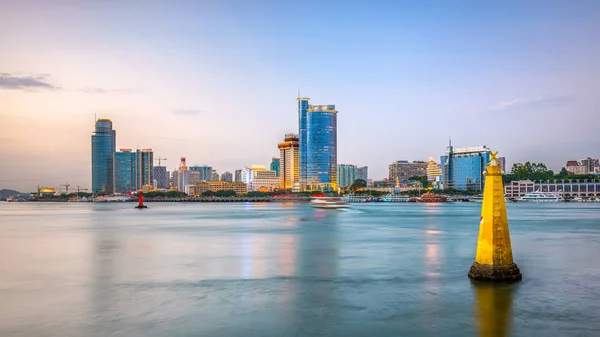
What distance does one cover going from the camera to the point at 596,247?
43219 millimetres

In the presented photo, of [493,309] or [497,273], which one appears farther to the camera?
[497,273]

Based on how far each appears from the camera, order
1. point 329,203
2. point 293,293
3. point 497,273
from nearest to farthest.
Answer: point 497,273, point 293,293, point 329,203

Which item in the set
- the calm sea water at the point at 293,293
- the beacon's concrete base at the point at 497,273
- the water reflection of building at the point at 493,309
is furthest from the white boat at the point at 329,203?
the water reflection of building at the point at 493,309

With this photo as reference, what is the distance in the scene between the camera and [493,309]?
20.3 meters

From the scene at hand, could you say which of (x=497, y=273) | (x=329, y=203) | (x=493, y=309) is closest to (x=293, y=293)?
(x=493, y=309)

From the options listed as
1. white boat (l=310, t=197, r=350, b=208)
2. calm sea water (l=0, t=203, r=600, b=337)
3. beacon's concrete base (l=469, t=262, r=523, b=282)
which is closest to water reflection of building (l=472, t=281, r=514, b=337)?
calm sea water (l=0, t=203, r=600, b=337)

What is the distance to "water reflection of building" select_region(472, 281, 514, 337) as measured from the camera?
18.1 m

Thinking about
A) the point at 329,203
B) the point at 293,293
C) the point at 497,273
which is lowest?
the point at 329,203

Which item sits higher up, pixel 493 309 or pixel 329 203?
pixel 493 309

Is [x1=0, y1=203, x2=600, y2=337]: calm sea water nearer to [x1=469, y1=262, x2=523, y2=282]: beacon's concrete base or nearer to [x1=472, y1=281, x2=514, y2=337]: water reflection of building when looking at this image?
[x1=472, y1=281, x2=514, y2=337]: water reflection of building

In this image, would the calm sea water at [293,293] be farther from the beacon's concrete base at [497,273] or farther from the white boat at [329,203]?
the white boat at [329,203]

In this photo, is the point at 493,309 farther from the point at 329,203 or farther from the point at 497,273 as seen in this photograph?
the point at 329,203

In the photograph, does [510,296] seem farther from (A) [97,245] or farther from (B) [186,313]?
(A) [97,245]

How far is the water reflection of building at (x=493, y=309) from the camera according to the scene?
18125 mm
